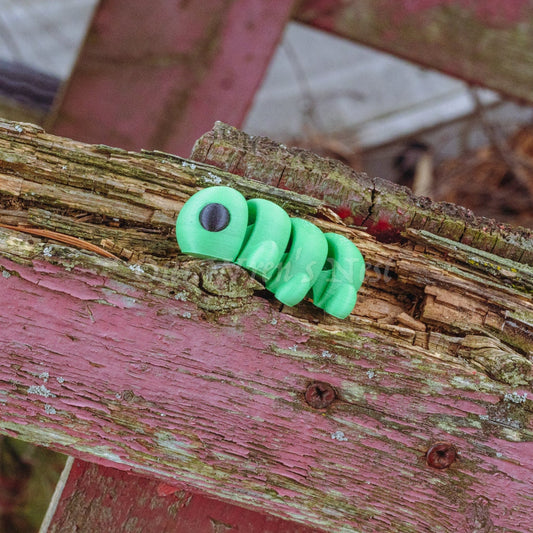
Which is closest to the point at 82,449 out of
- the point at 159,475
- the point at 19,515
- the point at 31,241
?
Result: the point at 159,475

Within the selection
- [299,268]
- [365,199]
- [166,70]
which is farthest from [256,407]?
[166,70]

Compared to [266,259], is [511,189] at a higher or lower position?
higher

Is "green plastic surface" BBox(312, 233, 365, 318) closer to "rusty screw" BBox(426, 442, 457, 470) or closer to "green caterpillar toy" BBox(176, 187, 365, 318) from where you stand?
"green caterpillar toy" BBox(176, 187, 365, 318)

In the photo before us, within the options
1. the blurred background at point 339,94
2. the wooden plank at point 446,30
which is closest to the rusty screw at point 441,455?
the blurred background at point 339,94

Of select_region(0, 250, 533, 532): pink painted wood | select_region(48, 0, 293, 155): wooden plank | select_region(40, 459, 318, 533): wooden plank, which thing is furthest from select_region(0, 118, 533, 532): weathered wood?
select_region(48, 0, 293, 155): wooden plank

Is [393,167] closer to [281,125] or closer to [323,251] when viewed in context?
[281,125]

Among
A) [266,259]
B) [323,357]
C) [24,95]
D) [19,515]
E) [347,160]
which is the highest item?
Result: [347,160]

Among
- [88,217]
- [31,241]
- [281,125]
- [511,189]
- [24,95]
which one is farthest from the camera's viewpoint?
[281,125]
